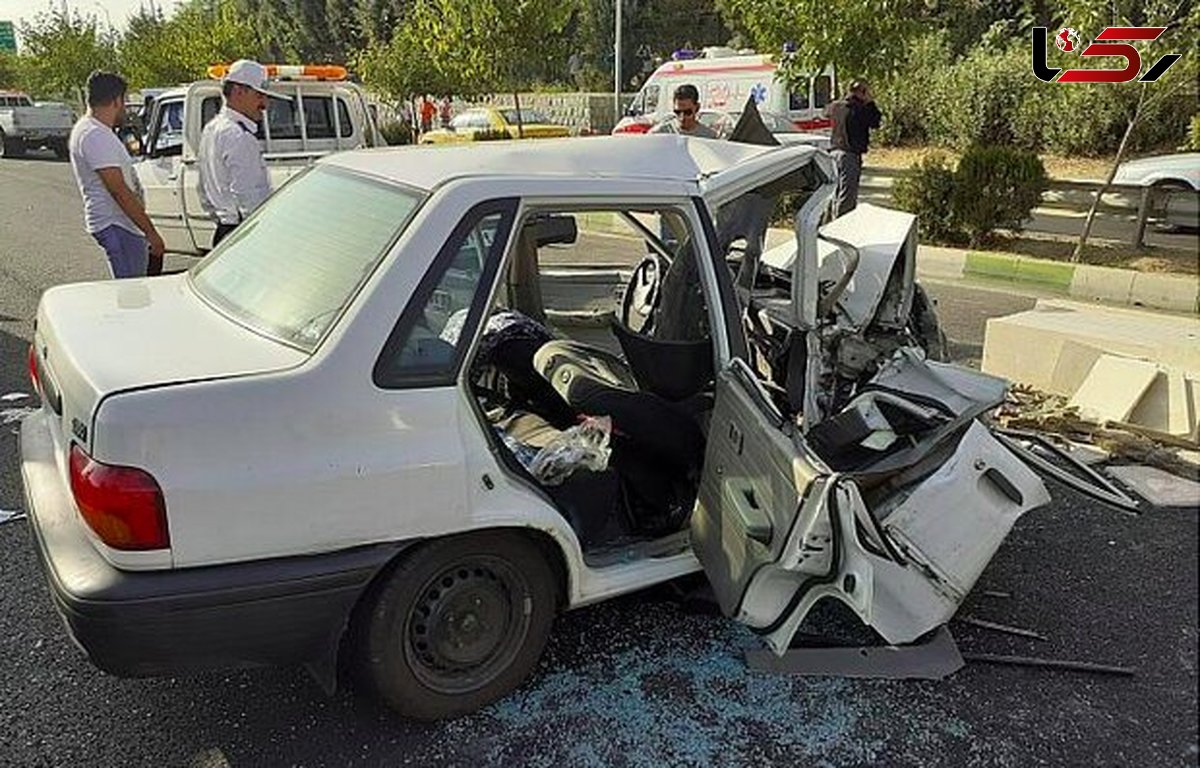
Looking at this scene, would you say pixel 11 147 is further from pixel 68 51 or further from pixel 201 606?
pixel 201 606

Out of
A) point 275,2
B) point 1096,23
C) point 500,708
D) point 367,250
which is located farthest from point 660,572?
point 275,2

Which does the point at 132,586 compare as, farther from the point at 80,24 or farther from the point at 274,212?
the point at 80,24

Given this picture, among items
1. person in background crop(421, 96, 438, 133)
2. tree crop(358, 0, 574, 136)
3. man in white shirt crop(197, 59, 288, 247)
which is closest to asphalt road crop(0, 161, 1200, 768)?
man in white shirt crop(197, 59, 288, 247)

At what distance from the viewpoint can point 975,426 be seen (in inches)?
120

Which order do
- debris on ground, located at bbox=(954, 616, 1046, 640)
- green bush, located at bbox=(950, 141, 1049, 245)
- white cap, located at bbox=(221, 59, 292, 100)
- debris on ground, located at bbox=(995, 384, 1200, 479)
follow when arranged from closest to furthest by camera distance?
debris on ground, located at bbox=(954, 616, 1046, 640)
debris on ground, located at bbox=(995, 384, 1200, 479)
white cap, located at bbox=(221, 59, 292, 100)
green bush, located at bbox=(950, 141, 1049, 245)

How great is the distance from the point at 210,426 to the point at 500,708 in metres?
1.21

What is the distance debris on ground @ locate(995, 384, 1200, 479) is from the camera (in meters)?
4.58

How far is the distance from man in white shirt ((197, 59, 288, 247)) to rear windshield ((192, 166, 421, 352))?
2.53 m

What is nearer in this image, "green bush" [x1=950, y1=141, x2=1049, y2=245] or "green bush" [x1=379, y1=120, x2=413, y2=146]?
"green bush" [x1=950, y1=141, x2=1049, y2=245]

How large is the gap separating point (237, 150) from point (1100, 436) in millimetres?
5094

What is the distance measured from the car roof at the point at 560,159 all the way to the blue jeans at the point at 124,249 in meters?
2.62

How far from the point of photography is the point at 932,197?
1076 centimetres

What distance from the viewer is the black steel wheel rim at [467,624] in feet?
8.45

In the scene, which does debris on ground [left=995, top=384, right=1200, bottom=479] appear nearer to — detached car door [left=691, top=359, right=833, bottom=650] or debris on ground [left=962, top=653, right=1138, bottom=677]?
debris on ground [left=962, top=653, right=1138, bottom=677]
